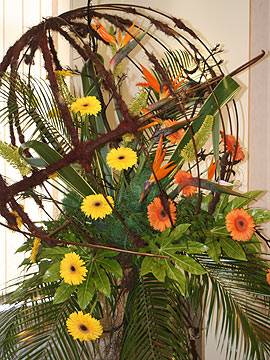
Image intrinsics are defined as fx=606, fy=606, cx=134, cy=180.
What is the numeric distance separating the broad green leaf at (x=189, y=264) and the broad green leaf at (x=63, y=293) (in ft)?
0.50

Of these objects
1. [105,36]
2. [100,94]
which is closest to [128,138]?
[100,94]

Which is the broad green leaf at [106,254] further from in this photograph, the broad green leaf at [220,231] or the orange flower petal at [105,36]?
the orange flower petal at [105,36]

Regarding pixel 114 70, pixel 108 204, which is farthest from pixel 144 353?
pixel 114 70

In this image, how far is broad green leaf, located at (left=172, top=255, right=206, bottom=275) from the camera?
0.84 m

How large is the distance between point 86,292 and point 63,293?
0.04 m

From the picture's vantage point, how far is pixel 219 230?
91 centimetres

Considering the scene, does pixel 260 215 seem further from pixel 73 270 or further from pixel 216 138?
A: pixel 73 270

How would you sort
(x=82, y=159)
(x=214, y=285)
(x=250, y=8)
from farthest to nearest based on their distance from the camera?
(x=250, y=8) → (x=214, y=285) → (x=82, y=159)

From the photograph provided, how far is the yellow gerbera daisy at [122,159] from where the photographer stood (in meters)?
0.83

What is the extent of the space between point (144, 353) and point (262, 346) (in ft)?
0.61

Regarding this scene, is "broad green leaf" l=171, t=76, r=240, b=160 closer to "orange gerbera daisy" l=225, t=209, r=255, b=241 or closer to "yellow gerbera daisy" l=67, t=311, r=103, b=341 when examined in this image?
"orange gerbera daisy" l=225, t=209, r=255, b=241

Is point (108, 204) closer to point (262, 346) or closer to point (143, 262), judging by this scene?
point (143, 262)

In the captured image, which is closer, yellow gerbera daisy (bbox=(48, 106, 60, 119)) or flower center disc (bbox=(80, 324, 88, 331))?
flower center disc (bbox=(80, 324, 88, 331))

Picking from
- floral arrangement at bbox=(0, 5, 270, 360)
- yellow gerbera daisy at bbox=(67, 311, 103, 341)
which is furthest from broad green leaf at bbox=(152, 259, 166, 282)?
yellow gerbera daisy at bbox=(67, 311, 103, 341)
